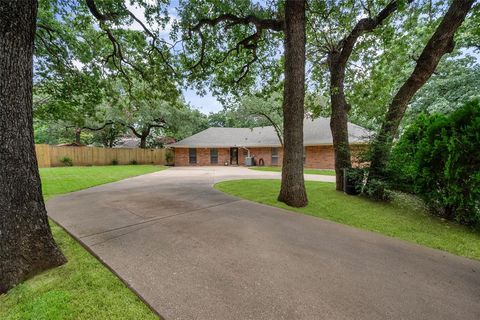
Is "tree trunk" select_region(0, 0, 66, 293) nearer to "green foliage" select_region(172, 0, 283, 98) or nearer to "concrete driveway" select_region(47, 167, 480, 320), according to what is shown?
"concrete driveway" select_region(47, 167, 480, 320)

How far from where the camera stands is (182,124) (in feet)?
69.6

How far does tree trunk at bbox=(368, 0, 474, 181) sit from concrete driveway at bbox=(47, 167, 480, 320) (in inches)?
113

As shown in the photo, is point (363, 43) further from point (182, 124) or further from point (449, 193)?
point (182, 124)

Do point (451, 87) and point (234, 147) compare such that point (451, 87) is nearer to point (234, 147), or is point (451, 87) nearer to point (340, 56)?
point (340, 56)

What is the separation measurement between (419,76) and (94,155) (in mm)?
24555

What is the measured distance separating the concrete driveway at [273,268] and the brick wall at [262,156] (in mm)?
13268

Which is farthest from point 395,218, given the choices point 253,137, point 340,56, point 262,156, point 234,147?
point 253,137

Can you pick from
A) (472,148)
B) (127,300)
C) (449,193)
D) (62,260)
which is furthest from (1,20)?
(449,193)

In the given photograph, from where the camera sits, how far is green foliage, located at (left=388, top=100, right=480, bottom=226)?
138 inches

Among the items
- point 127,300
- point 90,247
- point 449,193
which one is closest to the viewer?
point 127,300

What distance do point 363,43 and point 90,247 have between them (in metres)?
10.1

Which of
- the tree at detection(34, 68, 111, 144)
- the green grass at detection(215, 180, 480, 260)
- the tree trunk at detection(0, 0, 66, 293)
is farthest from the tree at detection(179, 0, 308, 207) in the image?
the tree trunk at detection(0, 0, 66, 293)

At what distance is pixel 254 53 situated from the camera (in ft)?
25.3

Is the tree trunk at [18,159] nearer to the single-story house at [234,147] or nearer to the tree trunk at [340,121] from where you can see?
the tree trunk at [340,121]
